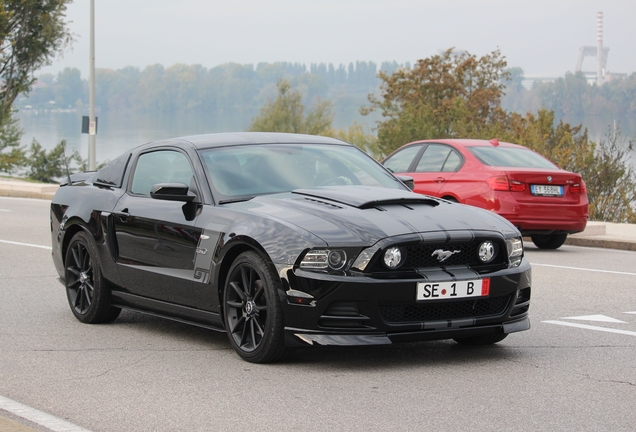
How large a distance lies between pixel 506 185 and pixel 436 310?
27.5 ft

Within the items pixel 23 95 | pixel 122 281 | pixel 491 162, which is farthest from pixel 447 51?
pixel 122 281

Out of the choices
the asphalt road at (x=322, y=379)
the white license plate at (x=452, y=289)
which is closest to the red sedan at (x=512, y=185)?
the asphalt road at (x=322, y=379)

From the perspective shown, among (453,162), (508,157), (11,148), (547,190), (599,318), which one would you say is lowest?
(11,148)

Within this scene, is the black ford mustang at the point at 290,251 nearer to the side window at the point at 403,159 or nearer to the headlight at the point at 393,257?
the headlight at the point at 393,257

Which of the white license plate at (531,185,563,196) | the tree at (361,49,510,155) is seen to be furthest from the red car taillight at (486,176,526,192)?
the tree at (361,49,510,155)

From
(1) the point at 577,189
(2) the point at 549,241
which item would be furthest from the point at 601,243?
(1) the point at 577,189

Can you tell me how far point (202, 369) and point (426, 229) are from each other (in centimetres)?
161

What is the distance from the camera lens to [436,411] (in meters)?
5.17

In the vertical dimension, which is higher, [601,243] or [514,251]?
[514,251]

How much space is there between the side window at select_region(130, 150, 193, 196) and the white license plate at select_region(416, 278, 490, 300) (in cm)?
214

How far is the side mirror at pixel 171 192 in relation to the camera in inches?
276

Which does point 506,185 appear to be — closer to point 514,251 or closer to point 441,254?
point 514,251

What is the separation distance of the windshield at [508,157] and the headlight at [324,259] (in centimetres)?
899

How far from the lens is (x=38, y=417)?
510 centimetres
